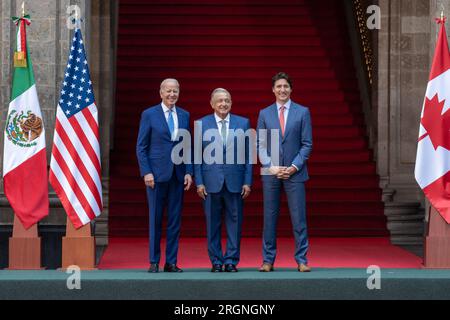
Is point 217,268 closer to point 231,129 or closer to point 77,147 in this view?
point 231,129

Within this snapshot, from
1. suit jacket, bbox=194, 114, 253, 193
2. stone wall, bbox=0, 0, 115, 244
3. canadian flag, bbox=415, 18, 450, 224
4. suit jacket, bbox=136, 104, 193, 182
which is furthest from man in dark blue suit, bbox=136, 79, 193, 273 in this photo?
canadian flag, bbox=415, 18, 450, 224

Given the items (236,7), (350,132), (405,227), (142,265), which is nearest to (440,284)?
(142,265)

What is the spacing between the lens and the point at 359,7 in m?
19.4

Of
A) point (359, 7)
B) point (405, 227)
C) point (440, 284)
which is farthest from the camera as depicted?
point (359, 7)

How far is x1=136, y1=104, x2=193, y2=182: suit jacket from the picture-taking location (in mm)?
10352

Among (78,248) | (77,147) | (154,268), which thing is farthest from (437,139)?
(78,248)

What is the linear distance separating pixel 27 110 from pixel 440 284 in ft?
15.1

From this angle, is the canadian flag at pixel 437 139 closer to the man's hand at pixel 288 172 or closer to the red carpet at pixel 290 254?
the red carpet at pixel 290 254

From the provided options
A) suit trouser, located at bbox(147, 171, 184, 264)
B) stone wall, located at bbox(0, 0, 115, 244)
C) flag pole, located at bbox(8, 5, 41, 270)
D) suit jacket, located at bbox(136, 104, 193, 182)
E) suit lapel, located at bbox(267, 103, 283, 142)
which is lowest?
flag pole, located at bbox(8, 5, 41, 270)

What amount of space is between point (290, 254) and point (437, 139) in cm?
308

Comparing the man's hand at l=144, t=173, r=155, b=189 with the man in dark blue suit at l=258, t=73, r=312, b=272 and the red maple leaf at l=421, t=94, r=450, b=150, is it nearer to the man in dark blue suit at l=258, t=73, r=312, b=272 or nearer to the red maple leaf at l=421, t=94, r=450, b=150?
the man in dark blue suit at l=258, t=73, r=312, b=272

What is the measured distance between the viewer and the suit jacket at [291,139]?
1030cm
